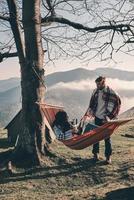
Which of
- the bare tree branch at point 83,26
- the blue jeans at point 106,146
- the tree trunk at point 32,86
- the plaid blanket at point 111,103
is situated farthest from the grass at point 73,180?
the bare tree branch at point 83,26

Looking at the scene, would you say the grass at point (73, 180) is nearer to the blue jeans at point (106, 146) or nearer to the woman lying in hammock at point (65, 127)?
the blue jeans at point (106, 146)

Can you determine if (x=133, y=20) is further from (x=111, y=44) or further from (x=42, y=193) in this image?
(x=42, y=193)

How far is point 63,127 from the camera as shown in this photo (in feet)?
44.3

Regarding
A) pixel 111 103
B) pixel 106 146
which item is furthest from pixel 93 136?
pixel 106 146

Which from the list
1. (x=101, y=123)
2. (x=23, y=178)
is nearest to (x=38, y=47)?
(x=101, y=123)

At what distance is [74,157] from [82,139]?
7.37 feet

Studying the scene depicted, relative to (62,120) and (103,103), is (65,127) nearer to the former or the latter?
(62,120)

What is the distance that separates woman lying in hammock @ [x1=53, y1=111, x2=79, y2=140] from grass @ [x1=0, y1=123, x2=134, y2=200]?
0.92 meters

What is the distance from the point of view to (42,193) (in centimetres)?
1138

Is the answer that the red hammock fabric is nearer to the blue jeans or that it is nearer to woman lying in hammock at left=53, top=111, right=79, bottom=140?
the blue jeans

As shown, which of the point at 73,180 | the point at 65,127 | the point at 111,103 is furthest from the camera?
the point at 65,127

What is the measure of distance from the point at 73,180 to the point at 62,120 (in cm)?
210

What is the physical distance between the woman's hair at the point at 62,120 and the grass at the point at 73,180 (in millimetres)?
1042

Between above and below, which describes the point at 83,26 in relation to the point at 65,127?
above
